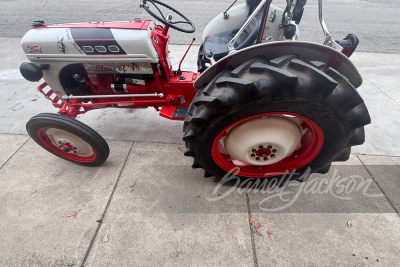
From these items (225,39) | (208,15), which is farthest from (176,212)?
(208,15)

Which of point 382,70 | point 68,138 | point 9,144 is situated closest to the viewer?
point 68,138

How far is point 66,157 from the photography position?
209 centimetres

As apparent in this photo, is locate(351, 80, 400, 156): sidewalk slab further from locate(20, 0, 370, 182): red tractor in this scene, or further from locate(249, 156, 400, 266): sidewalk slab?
locate(20, 0, 370, 182): red tractor

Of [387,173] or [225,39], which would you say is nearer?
[387,173]

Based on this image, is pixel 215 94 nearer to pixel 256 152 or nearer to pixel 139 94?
pixel 256 152

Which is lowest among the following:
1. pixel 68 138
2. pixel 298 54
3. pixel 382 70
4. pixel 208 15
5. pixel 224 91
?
pixel 382 70

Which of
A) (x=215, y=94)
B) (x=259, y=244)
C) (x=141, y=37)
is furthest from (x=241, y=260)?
(x=141, y=37)

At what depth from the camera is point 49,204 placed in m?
1.82

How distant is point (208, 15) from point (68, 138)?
612 cm

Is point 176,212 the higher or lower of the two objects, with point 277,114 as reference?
lower

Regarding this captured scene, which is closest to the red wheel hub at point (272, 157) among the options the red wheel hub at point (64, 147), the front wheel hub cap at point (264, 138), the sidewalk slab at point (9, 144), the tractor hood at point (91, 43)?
the front wheel hub cap at point (264, 138)

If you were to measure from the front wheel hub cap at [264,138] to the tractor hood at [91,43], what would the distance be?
944 millimetres

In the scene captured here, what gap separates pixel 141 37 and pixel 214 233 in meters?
1.63

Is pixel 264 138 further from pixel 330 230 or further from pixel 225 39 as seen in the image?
pixel 225 39
